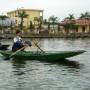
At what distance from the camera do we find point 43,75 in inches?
894

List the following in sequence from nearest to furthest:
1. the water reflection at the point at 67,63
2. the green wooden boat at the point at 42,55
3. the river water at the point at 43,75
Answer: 1. the river water at the point at 43,75
2. the water reflection at the point at 67,63
3. the green wooden boat at the point at 42,55

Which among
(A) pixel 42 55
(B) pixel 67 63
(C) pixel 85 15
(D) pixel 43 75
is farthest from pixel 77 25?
(D) pixel 43 75

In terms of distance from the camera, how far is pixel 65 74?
75.8 ft

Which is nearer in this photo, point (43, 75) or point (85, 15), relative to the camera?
point (43, 75)

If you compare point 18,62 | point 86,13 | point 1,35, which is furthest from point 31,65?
point 86,13

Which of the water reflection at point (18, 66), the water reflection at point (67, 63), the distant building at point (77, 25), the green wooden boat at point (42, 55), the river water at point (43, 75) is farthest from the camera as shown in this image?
the distant building at point (77, 25)

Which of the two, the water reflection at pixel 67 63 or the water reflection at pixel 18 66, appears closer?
the water reflection at pixel 18 66

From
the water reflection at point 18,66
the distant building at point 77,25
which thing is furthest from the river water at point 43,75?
the distant building at point 77,25

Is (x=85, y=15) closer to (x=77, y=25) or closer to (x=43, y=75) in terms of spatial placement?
(x=77, y=25)

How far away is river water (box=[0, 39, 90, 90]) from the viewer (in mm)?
19359

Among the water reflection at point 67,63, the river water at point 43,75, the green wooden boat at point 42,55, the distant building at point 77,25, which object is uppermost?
the green wooden boat at point 42,55

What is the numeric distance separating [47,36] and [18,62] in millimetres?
73051

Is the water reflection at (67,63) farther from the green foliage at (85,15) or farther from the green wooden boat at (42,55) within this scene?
the green foliage at (85,15)

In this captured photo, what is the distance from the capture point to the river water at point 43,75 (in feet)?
63.5
